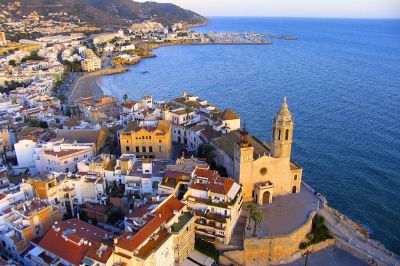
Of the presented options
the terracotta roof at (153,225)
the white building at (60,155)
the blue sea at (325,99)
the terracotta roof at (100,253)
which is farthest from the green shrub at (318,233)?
the white building at (60,155)

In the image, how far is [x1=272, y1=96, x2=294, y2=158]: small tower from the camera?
3114 centimetres

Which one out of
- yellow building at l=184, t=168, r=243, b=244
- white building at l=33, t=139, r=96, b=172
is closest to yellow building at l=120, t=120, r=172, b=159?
white building at l=33, t=139, r=96, b=172

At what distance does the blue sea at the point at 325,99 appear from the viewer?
39.5 m

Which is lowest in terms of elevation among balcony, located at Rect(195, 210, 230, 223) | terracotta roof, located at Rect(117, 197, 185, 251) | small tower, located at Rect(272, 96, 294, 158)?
balcony, located at Rect(195, 210, 230, 223)

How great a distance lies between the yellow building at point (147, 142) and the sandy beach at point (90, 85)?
3000 cm

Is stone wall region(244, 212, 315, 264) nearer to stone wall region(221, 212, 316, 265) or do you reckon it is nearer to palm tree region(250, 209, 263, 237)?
stone wall region(221, 212, 316, 265)

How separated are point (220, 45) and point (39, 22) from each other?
311 ft

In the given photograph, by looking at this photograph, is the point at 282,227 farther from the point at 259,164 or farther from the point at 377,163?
the point at 377,163

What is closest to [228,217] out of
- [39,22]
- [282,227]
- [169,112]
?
[282,227]

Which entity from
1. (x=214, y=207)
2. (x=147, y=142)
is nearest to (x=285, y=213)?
(x=214, y=207)

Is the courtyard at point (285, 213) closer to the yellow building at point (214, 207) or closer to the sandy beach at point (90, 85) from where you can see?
the yellow building at point (214, 207)

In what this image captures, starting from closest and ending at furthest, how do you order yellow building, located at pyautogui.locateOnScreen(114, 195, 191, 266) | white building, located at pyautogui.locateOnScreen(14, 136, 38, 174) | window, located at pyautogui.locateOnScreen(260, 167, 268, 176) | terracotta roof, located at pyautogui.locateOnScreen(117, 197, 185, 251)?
yellow building, located at pyautogui.locateOnScreen(114, 195, 191, 266) < terracotta roof, located at pyautogui.locateOnScreen(117, 197, 185, 251) < window, located at pyautogui.locateOnScreen(260, 167, 268, 176) < white building, located at pyautogui.locateOnScreen(14, 136, 38, 174)

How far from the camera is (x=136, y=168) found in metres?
33.8

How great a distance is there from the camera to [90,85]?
85.6m
